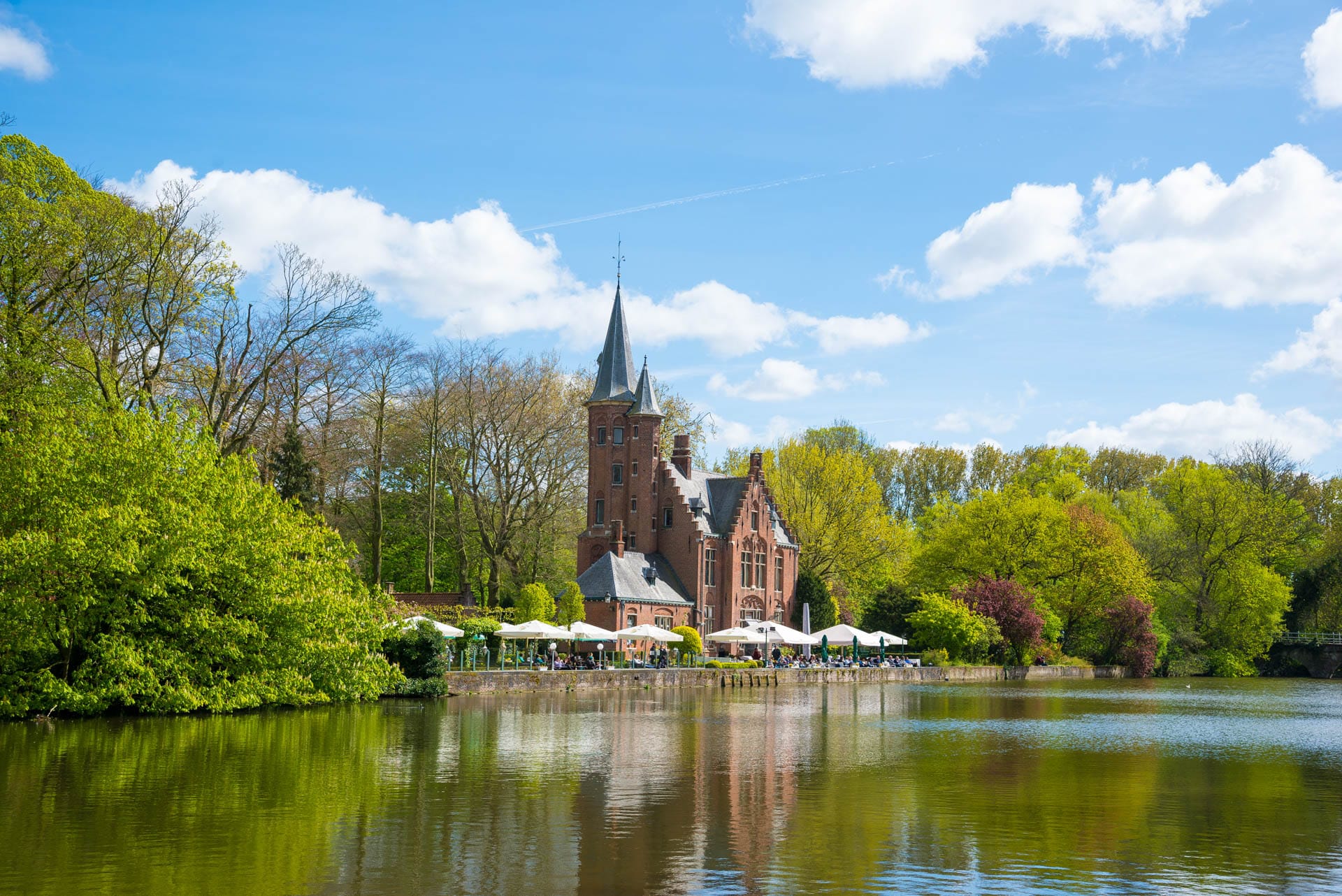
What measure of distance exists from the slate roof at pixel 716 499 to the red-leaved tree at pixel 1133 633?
1878 centimetres

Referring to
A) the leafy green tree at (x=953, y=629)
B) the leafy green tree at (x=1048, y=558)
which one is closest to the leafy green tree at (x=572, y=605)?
the leafy green tree at (x=953, y=629)

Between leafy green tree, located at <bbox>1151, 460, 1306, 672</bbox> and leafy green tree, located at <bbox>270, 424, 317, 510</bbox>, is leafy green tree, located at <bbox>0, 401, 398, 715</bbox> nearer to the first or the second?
leafy green tree, located at <bbox>270, 424, 317, 510</bbox>

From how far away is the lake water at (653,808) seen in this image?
11492 mm

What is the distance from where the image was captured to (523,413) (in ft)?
212

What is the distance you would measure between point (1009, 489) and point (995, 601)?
11.9 meters

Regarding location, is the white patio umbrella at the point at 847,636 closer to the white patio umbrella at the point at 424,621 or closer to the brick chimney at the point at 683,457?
the brick chimney at the point at 683,457

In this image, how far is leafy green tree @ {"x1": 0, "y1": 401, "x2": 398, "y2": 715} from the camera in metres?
24.9

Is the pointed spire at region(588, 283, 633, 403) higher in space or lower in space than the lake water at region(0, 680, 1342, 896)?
higher

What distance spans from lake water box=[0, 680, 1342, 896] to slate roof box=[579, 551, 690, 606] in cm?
3102

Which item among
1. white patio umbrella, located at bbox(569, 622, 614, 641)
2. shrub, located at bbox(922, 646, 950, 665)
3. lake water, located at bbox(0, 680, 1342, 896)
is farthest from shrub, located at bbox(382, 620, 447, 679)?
shrub, located at bbox(922, 646, 950, 665)

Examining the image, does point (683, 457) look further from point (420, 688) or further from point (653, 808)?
point (653, 808)

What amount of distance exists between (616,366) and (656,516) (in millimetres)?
8851

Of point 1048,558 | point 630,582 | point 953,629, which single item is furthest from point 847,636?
point 1048,558

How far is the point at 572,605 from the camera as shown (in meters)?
53.8
